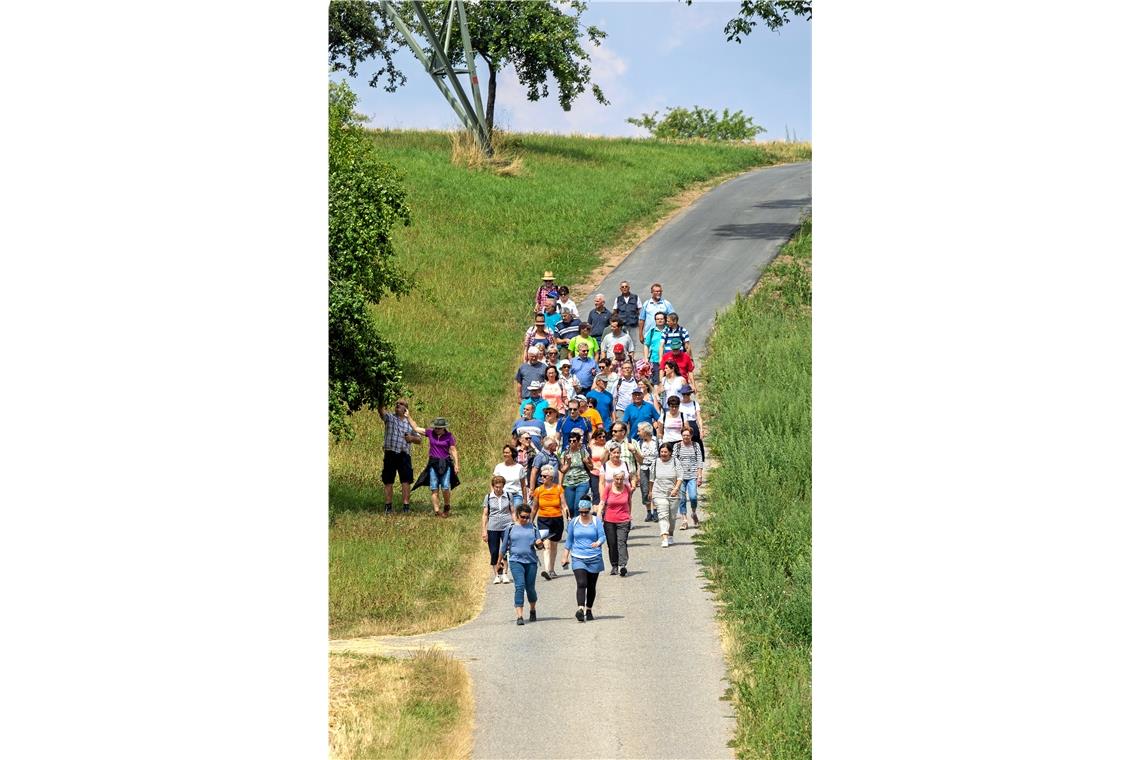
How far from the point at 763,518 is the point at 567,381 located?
4077 millimetres

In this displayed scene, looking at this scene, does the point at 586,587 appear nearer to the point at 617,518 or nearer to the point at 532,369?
the point at 617,518

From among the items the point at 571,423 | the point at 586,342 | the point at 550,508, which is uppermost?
the point at 586,342

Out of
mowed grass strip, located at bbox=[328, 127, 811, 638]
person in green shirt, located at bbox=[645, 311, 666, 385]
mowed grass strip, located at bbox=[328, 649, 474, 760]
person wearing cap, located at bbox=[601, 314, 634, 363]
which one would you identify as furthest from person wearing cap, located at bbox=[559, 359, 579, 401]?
mowed grass strip, located at bbox=[328, 649, 474, 760]

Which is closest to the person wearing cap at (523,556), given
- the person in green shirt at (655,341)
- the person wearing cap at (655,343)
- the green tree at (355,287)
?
the green tree at (355,287)

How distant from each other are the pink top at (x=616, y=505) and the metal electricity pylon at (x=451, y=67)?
91.0ft

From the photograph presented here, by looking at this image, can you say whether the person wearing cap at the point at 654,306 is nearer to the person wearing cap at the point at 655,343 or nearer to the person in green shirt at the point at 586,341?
the person wearing cap at the point at 655,343

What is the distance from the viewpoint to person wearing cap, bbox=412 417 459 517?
917 inches

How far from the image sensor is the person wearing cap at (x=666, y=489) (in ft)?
68.5

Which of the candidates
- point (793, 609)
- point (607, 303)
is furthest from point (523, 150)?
point (793, 609)

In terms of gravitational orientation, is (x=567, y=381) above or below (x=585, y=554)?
above

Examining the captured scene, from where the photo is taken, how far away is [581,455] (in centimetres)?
2048

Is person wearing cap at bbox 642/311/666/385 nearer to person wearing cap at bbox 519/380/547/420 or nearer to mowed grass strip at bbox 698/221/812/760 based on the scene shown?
mowed grass strip at bbox 698/221/812/760

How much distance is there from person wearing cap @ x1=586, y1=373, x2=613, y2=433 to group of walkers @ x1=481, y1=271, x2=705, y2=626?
2 cm

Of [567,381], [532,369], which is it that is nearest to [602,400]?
[567,381]
